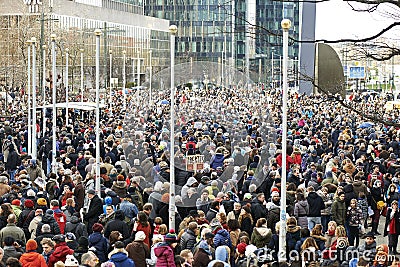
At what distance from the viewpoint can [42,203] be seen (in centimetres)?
1586

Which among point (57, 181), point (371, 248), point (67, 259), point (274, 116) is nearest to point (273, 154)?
point (57, 181)

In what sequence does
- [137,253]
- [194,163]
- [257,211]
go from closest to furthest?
[137,253], [257,211], [194,163]

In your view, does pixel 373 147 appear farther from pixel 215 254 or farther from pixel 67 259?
pixel 67 259

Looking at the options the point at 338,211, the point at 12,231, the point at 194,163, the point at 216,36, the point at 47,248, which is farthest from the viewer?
the point at 216,36

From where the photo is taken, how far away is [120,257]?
12.4 metres

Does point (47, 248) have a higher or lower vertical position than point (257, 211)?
higher

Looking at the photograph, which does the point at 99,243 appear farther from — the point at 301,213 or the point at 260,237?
the point at 301,213

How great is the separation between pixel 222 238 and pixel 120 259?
6.96 feet

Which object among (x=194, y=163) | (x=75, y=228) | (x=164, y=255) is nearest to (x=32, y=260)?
(x=164, y=255)

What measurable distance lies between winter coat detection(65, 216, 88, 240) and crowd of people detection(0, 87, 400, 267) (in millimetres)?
21

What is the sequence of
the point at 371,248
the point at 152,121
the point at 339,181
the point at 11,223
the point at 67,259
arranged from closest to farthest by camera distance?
the point at 67,259 < the point at 371,248 < the point at 11,223 < the point at 339,181 < the point at 152,121

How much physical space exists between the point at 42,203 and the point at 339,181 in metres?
7.17

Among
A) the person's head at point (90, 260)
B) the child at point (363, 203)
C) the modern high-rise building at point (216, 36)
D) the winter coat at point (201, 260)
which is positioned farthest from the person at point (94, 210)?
the modern high-rise building at point (216, 36)

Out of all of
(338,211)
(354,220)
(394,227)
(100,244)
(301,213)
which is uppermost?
(100,244)
